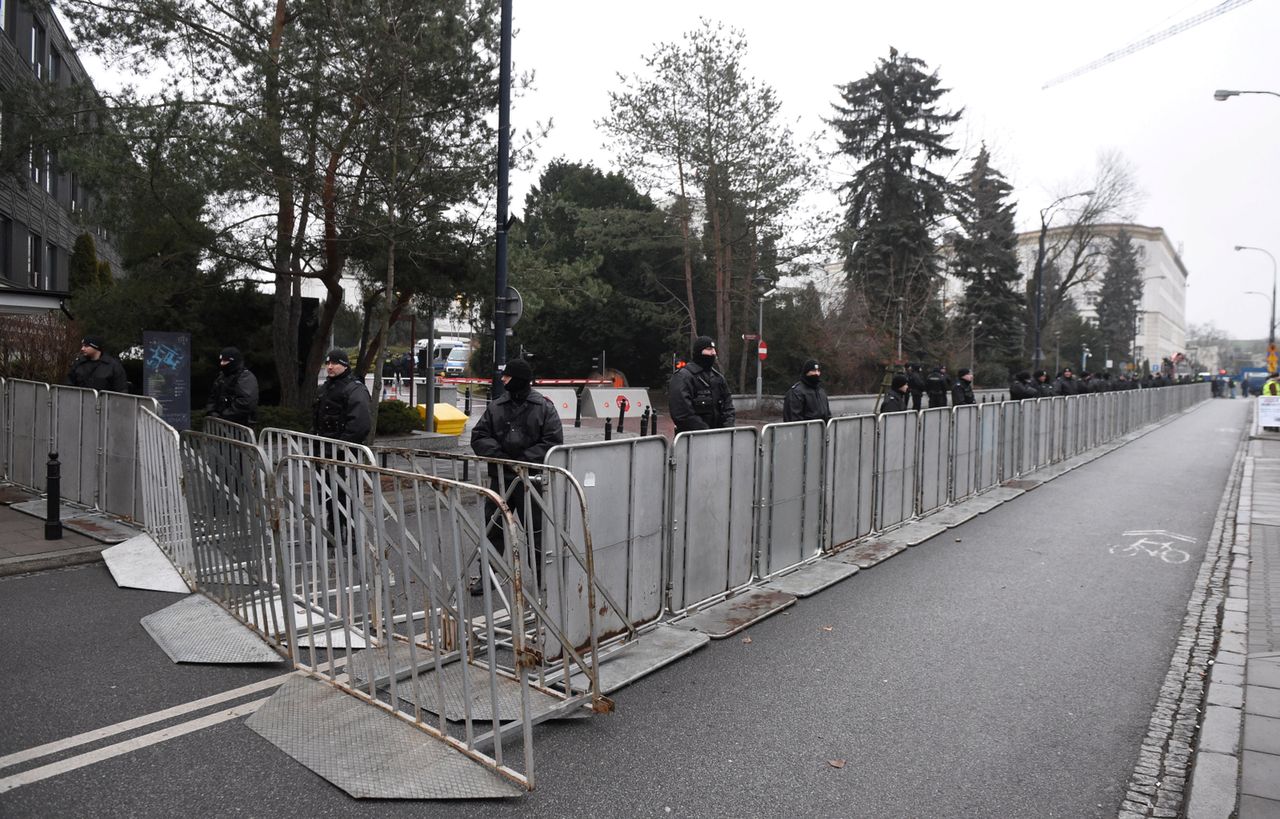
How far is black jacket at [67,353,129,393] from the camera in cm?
1066

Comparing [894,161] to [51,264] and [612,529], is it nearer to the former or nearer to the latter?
[51,264]

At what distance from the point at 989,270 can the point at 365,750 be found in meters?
53.1

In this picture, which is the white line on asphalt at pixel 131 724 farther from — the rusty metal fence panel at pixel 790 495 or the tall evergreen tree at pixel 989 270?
the tall evergreen tree at pixel 989 270

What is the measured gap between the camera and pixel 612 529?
220 inches

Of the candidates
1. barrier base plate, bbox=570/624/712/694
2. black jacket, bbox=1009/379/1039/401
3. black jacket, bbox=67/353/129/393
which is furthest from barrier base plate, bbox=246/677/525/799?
black jacket, bbox=1009/379/1039/401

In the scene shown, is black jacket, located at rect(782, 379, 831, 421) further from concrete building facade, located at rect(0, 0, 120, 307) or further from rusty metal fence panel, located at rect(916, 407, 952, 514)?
concrete building facade, located at rect(0, 0, 120, 307)

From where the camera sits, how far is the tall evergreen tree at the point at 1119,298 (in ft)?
302

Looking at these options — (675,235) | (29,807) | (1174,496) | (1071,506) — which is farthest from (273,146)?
(675,235)

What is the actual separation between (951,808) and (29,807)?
12.3 feet

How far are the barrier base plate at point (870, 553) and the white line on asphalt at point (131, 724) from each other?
5.37 metres

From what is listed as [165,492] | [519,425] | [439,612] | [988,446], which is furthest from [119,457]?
[988,446]

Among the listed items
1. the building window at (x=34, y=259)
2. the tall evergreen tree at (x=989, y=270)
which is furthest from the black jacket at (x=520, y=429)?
the tall evergreen tree at (x=989, y=270)

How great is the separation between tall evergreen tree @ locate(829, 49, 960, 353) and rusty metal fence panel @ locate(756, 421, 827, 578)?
36.0 meters

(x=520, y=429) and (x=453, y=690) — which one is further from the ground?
(x=520, y=429)
